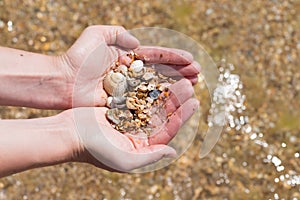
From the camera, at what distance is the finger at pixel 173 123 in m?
1.49

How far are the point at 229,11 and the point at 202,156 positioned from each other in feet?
2.29

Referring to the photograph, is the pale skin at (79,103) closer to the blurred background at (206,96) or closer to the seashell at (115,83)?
the seashell at (115,83)

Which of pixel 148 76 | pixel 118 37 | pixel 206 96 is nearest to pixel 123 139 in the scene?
pixel 148 76

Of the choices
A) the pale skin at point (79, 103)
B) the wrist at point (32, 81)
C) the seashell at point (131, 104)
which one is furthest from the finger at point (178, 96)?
the wrist at point (32, 81)

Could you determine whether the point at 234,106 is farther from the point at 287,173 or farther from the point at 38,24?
the point at 38,24

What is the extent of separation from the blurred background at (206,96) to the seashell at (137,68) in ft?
1.86

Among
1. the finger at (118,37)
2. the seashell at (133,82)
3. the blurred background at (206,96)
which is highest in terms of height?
the finger at (118,37)

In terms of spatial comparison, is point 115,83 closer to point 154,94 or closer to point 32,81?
point 154,94

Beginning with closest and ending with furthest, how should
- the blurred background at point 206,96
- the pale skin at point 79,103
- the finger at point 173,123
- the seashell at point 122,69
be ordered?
the pale skin at point 79,103 < the finger at point 173,123 < the seashell at point 122,69 < the blurred background at point 206,96

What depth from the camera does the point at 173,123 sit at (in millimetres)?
1505

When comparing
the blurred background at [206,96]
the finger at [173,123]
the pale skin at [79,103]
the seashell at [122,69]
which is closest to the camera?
the pale skin at [79,103]

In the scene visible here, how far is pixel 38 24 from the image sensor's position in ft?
7.32

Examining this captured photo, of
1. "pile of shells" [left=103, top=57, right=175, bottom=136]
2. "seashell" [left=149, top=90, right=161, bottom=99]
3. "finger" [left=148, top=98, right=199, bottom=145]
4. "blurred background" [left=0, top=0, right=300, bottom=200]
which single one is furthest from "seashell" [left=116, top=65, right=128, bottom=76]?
"blurred background" [left=0, top=0, right=300, bottom=200]

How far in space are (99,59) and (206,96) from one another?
2.30 feet
